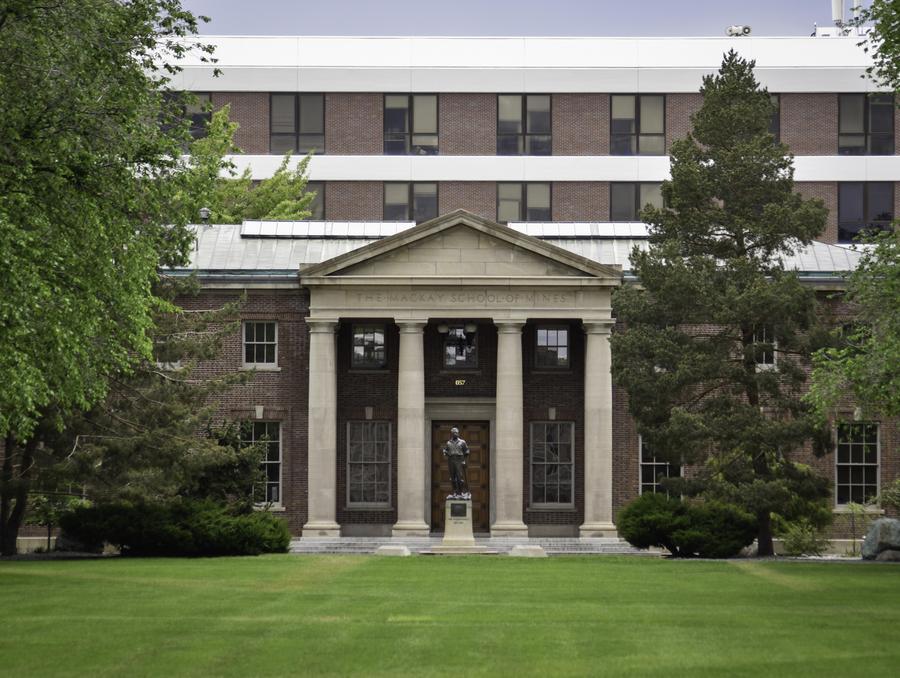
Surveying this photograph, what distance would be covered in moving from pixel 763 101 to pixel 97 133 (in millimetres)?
19953

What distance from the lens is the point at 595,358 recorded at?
149 ft

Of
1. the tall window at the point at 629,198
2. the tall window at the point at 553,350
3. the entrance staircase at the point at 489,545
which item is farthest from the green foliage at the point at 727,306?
the tall window at the point at 629,198

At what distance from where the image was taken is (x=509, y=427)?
45.3 metres

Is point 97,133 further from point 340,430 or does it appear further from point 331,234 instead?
point 331,234

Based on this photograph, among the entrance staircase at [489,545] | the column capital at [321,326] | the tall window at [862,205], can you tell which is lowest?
the entrance staircase at [489,545]

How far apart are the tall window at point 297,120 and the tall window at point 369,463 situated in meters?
20.5

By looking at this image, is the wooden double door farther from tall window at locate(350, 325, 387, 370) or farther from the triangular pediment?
the triangular pediment

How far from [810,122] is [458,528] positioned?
1201 inches

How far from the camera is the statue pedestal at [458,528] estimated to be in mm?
40812

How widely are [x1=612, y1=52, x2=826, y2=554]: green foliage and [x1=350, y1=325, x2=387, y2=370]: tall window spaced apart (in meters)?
9.37

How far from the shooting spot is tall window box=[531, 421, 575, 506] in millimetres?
47094

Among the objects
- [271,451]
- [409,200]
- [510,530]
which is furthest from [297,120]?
[510,530]

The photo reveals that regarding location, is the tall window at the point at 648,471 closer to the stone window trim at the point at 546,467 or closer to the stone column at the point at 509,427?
the stone window trim at the point at 546,467

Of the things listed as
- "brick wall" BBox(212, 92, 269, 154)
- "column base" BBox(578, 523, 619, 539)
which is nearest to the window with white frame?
"column base" BBox(578, 523, 619, 539)
